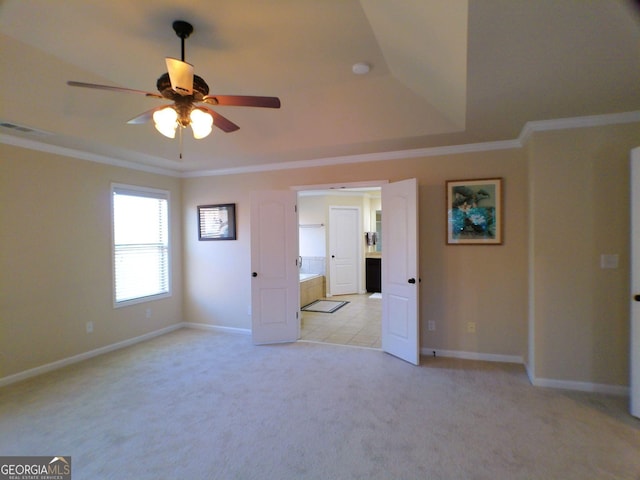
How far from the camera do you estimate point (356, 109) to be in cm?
336

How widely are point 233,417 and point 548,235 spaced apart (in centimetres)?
331

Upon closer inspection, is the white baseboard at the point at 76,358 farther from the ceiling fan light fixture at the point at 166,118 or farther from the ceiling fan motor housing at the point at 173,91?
the ceiling fan motor housing at the point at 173,91

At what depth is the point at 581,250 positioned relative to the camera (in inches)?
121

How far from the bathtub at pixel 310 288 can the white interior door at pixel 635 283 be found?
4.96 m

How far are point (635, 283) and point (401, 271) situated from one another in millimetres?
1999

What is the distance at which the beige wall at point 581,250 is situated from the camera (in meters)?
2.98

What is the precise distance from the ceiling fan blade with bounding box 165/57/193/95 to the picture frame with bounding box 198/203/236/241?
3.14 meters

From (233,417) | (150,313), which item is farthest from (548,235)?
(150,313)

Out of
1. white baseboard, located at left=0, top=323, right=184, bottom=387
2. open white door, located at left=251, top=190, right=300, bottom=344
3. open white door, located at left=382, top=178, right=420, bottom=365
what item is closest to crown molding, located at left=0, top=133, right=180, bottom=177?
open white door, located at left=251, top=190, right=300, bottom=344

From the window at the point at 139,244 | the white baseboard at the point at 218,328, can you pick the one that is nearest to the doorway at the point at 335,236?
the white baseboard at the point at 218,328

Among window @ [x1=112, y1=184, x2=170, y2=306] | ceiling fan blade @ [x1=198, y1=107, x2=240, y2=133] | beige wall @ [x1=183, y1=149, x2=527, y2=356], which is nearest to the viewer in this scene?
ceiling fan blade @ [x1=198, y1=107, x2=240, y2=133]

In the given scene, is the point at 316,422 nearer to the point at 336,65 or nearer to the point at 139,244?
the point at 336,65
